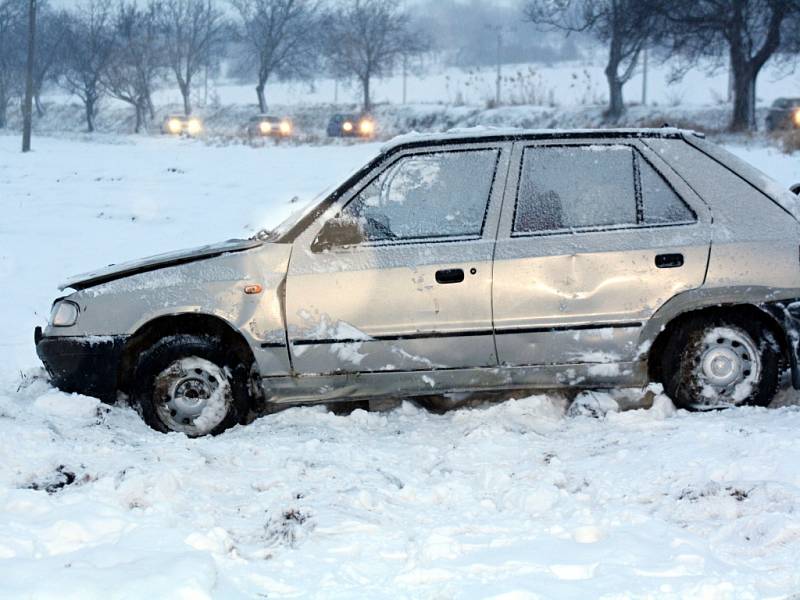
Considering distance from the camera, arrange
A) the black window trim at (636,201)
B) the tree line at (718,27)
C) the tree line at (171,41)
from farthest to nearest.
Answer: the tree line at (171,41), the tree line at (718,27), the black window trim at (636,201)

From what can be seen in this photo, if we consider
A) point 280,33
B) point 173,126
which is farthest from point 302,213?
point 280,33

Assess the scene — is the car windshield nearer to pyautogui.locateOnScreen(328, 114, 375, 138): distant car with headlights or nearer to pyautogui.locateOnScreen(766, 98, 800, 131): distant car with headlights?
pyautogui.locateOnScreen(766, 98, 800, 131): distant car with headlights

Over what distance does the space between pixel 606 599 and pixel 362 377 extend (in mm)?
2215

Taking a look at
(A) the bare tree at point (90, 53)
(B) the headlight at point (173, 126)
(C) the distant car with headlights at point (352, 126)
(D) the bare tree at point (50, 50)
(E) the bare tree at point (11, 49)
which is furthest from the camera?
Result: (E) the bare tree at point (11, 49)

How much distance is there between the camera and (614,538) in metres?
3.69

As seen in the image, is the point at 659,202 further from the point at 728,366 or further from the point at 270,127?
the point at 270,127

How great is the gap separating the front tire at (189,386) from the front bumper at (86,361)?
15cm

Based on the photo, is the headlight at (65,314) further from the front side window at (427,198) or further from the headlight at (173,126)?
the headlight at (173,126)

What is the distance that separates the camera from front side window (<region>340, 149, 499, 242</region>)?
17.0ft

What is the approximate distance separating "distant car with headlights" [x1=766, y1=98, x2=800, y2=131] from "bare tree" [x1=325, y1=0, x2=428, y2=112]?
24127 mm

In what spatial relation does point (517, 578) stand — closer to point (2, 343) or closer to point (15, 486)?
point (15, 486)

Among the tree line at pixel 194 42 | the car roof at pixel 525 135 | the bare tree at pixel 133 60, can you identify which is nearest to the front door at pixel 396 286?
the car roof at pixel 525 135

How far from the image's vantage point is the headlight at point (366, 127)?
1516 inches

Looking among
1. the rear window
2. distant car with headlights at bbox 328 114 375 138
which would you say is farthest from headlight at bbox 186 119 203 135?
the rear window
